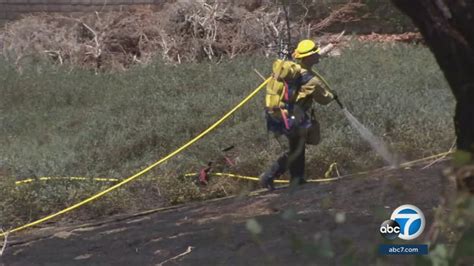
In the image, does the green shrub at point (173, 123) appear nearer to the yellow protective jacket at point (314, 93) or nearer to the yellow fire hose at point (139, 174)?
the yellow fire hose at point (139, 174)

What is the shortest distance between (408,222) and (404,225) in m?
0.05

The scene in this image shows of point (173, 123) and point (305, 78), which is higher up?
point (305, 78)

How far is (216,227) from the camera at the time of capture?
5.89 m

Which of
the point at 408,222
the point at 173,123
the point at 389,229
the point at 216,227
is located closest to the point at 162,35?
the point at 173,123

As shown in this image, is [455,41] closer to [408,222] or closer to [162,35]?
[408,222]

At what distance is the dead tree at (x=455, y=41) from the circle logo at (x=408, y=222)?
1.26 feet

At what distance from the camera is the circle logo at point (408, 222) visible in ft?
14.1

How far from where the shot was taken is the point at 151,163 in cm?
1045

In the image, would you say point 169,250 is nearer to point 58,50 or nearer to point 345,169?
point 345,169

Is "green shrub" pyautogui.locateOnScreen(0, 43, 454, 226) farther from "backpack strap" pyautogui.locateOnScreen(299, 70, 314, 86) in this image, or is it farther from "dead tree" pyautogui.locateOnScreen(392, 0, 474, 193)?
"dead tree" pyautogui.locateOnScreen(392, 0, 474, 193)

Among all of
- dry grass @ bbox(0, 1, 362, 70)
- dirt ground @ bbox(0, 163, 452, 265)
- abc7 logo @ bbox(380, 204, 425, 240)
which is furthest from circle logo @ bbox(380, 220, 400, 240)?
dry grass @ bbox(0, 1, 362, 70)

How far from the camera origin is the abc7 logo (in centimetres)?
418

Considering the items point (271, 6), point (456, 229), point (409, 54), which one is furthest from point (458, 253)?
point (271, 6)

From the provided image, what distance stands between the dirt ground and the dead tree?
4.28ft
